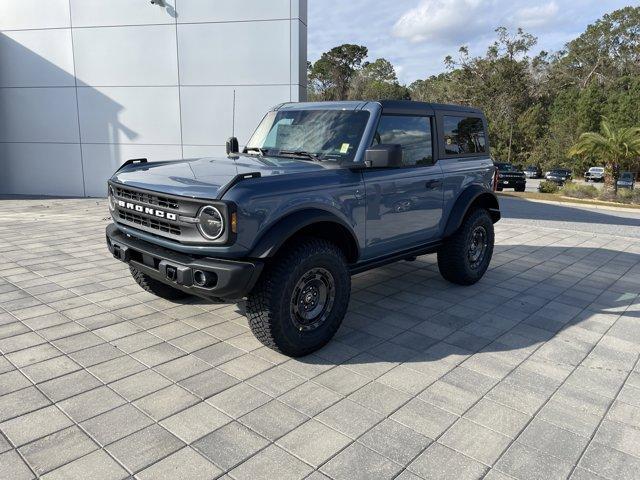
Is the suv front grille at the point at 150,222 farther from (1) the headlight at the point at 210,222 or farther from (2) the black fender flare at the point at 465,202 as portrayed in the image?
(2) the black fender flare at the point at 465,202

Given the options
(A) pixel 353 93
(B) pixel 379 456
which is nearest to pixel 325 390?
(B) pixel 379 456

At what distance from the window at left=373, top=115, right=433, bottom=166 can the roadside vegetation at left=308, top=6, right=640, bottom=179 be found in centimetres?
3422

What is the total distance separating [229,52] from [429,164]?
8.10m

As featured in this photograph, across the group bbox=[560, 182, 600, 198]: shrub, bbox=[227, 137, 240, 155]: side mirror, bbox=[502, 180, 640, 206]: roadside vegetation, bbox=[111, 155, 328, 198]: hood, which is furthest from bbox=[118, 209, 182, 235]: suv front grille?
bbox=[560, 182, 600, 198]: shrub

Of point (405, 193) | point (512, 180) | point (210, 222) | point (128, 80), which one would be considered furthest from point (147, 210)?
point (512, 180)

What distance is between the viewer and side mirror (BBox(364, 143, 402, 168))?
384cm

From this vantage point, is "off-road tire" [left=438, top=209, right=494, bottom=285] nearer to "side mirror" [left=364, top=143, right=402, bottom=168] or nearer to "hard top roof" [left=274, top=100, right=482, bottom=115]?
"hard top roof" [left=274, top=100, right=482, bottom=115]

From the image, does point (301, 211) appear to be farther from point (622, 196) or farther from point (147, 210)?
point (622, 196)

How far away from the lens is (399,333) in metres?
4.24

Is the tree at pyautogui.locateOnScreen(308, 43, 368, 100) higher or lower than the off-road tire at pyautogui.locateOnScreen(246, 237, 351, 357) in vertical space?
higher

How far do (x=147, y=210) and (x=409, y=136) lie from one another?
100 inches

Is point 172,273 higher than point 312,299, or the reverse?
point 172,273

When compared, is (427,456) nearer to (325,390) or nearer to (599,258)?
(325,390)

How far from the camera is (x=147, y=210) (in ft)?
12.0
